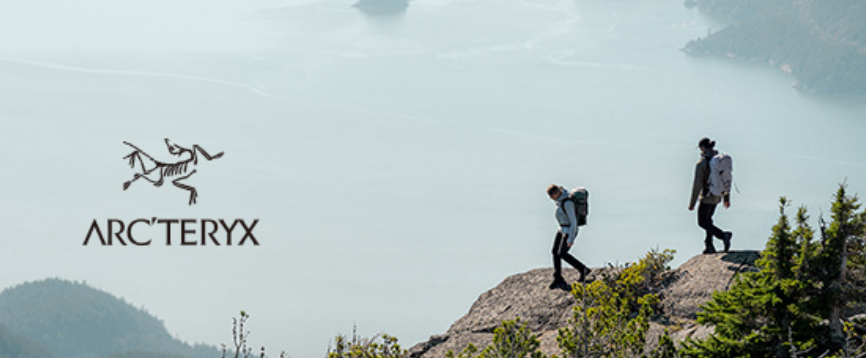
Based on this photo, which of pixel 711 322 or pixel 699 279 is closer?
pixel 711 322

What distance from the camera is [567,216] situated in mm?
15984

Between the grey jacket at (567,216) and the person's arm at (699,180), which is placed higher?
the person's arm at (699,180)

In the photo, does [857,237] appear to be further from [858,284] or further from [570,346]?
[570,346]

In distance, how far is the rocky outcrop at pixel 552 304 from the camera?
15.0 metres

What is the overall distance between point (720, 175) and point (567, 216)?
2.67 m

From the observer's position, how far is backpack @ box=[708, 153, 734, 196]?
1658 cm

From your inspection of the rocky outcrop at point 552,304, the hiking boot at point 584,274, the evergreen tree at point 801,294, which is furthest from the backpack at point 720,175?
the evergreen tree at point 801,294

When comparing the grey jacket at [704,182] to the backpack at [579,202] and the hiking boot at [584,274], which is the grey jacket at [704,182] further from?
the hiking boot at [584,274]

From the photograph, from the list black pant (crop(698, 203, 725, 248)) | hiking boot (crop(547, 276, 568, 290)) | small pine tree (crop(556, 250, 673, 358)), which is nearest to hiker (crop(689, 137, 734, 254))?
black pant (crop(698, 203, 725, 248))

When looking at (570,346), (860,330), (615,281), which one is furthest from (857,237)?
(615,281)

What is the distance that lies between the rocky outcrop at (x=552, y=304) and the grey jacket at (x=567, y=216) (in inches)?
38.7

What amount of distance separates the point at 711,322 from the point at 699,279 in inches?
188

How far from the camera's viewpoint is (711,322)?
11062 millimetres

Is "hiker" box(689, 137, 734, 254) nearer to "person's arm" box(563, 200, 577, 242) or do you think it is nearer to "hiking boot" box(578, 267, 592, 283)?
"hiking boot" box(578, 267, 592, 283)
